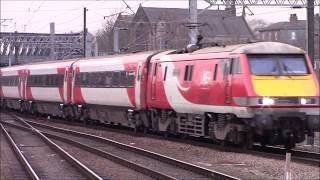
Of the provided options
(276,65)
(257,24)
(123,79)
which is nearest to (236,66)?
(276,65)

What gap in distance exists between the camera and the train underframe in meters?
15.2

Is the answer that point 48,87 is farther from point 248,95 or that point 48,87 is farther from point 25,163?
point 248,95

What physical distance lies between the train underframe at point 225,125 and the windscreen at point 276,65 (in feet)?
4.00

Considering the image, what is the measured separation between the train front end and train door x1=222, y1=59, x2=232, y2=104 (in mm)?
725

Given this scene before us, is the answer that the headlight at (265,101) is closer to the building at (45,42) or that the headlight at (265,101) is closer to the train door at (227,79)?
the train door at (227,79)

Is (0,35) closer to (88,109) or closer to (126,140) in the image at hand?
(88,109)

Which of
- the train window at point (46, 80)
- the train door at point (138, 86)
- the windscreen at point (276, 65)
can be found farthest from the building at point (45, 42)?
the windscreen at point (276, 65)

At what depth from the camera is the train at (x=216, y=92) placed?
15266mm

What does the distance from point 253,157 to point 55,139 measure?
1000 centimetres

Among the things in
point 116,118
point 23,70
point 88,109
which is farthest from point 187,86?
point 23,70

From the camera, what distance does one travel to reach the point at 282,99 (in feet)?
49.8

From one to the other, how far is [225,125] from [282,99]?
202 centimetres

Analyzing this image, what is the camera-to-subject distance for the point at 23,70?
41.1 metres

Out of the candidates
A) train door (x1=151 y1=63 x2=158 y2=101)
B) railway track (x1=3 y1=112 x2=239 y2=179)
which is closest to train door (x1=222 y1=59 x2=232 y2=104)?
railway track (x1=3 y1=112 x2=239 y2=179)
